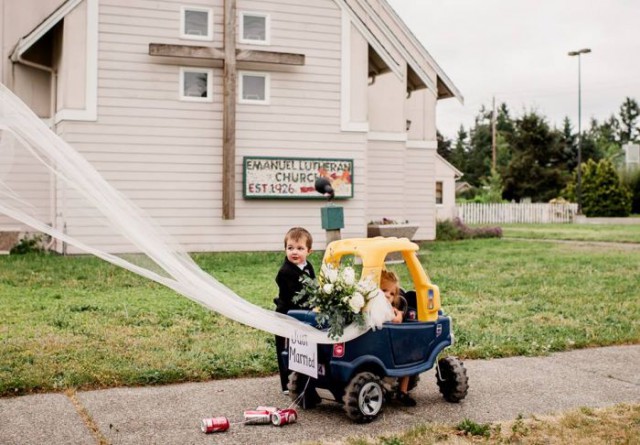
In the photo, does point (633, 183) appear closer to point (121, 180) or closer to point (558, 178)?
point (558, 178)

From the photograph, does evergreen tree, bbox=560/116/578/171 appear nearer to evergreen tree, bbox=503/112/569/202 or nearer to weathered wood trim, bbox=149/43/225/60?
evergreen tree, bbox=503/112/569/202

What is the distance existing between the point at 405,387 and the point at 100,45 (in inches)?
540

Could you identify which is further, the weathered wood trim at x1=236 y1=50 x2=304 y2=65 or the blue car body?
the weathered wood trim at x1=236 y1=50 x2=304 y2=65

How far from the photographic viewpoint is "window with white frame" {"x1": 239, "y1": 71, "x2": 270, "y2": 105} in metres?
19.0

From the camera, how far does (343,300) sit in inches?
221

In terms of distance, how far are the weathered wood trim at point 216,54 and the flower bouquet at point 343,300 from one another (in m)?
13.1

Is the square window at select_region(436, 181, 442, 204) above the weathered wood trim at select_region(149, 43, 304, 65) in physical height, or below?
below

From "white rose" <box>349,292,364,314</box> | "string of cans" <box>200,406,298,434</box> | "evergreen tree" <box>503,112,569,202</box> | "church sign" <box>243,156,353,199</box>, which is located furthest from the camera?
"evergreen tree" <box>503,112,569,202</box>

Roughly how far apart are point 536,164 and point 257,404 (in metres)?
62.5

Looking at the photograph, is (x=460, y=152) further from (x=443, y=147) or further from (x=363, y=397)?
(x=363, y=397)

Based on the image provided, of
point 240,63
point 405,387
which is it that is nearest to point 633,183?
point 240,63

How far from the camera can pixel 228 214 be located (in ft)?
60.3

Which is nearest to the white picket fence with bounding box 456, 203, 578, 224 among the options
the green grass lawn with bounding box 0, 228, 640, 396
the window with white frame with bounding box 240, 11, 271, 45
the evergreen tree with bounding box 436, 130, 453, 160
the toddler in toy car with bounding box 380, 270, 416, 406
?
the window with white frame with bounding box 240, 11, 271, 45

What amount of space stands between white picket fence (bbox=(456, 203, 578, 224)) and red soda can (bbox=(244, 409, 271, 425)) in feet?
141
